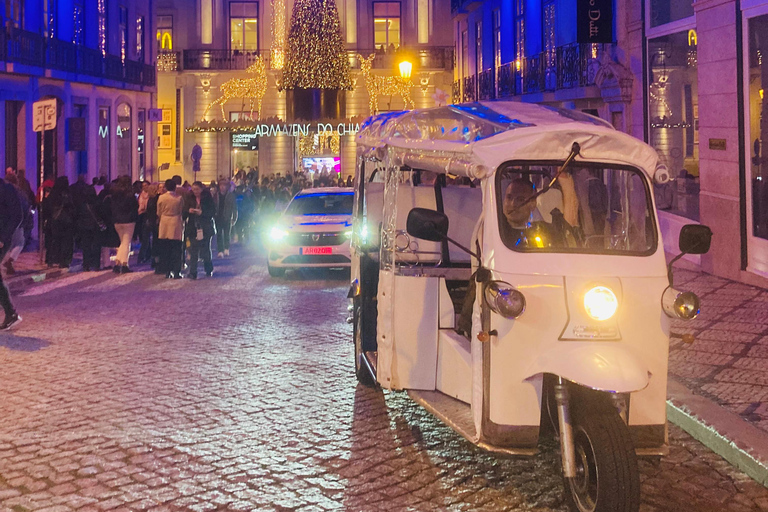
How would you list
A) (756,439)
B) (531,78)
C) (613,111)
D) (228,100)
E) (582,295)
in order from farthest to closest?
(228,100)
(531,78)
(613,111)
(756,439)
(582,295)

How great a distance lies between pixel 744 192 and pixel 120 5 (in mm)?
27176

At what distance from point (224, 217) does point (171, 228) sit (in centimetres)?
554

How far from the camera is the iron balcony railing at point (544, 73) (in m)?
25.3

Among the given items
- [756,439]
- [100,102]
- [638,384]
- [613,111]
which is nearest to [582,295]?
[638,384]

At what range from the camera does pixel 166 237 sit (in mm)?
17938

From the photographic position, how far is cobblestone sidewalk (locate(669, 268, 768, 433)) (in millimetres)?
7805

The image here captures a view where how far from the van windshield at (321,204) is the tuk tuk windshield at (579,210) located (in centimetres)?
1158

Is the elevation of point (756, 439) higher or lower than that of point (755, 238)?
lower

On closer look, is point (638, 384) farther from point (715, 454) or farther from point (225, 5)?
point (225, 5)

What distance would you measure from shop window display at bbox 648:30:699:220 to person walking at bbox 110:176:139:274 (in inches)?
346

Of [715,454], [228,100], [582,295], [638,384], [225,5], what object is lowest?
[715,454]

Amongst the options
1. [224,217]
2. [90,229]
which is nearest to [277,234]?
[90,229]

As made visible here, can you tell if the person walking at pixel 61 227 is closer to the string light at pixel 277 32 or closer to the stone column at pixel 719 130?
the stone column at pixel 719 130

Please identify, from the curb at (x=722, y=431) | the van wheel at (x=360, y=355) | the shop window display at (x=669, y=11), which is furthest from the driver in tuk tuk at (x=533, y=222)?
the shop window display at (x=669, y=11)
